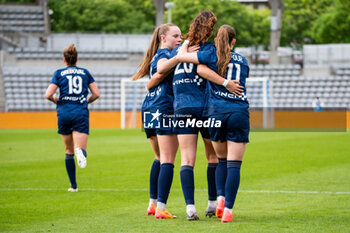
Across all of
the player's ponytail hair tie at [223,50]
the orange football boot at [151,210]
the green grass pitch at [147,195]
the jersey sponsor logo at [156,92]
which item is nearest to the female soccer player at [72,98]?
the green grass pitch at [147,195]

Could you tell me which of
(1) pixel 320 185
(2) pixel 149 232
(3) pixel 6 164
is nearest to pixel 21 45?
(3) pixel 6 164

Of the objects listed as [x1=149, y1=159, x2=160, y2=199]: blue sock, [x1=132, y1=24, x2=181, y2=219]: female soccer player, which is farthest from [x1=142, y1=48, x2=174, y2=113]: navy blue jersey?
[x1=149, y1=159, x2=160, y2=199]: blue sock

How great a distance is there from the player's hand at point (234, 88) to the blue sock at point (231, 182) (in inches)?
25.6

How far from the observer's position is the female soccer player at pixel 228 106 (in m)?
6.16

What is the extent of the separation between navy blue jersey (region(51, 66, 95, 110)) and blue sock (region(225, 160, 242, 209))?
361 centimetres

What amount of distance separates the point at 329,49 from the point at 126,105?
1561cm

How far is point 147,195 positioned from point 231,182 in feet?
9.50

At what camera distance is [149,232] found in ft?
18.6

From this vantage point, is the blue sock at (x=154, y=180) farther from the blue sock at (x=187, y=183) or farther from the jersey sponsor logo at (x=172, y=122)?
the blue sock at (x=187, y=183)

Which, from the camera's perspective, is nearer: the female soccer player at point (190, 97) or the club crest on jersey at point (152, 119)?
the female soccer player at point (190, 97)

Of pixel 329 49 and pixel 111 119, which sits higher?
pixel 329 49

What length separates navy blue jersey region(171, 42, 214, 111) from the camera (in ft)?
20.8

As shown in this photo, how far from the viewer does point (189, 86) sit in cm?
637

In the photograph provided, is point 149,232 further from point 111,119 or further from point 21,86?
point 21,86
